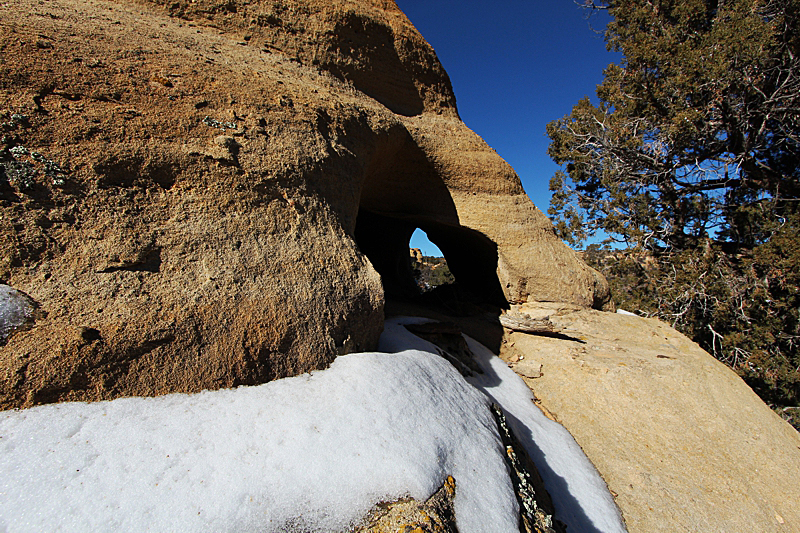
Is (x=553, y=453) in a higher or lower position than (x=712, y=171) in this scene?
lower

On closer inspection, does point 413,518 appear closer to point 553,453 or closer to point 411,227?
point 553,453

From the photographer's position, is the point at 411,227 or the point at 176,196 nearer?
the point at 176,196

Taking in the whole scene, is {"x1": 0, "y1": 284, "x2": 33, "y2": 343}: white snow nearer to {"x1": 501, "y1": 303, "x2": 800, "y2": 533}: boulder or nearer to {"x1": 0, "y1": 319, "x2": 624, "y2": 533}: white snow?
{"x1": 0, "y1": 319, "x2": 624, "y2": 533}: white snow

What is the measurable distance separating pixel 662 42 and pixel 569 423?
28.6ft

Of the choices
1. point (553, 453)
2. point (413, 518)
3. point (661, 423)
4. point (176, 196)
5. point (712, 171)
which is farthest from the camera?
point (712, 171)

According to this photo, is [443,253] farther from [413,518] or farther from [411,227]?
[413,518]

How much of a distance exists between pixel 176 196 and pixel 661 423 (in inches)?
231

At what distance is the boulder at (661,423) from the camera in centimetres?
399

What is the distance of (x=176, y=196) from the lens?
9.34 feet

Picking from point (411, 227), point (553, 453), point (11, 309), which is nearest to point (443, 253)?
point (411, 227)

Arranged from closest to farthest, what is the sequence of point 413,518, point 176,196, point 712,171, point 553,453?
point 413,518
point 176,196
point 553,453
point 712,171

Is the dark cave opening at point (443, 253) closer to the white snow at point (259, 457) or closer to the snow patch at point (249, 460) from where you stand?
the white snow at point (259, 457)

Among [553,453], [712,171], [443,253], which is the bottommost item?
[553,453]

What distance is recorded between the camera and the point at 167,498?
1.74m
